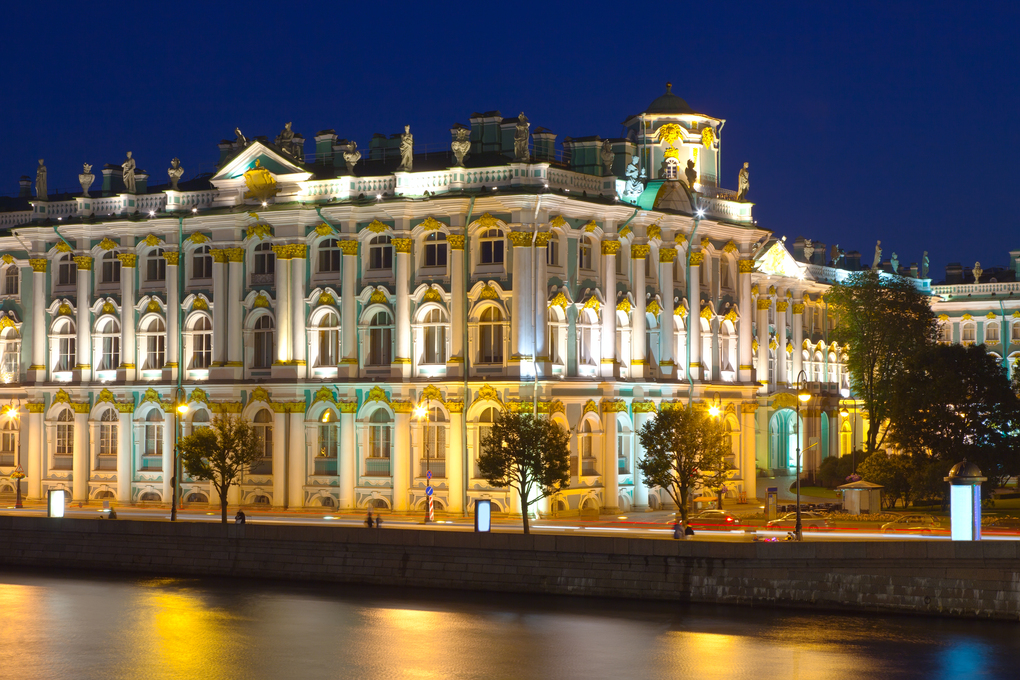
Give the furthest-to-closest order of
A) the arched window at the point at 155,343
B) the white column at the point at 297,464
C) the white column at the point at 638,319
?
1. the arched window at the point at 155,343
2. the white column at the point at 638,319
3. the white column at the point at 297,464

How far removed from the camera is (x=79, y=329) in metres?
72.4

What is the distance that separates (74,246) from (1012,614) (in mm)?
49069

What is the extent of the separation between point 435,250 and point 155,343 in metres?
15.8

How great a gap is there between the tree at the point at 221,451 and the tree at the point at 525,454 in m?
11.6

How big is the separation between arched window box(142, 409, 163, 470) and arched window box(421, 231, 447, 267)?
51.6 ft

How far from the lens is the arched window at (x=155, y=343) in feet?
232

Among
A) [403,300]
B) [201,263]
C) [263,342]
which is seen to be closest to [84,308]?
[201,263]

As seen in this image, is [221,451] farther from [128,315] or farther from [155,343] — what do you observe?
[128,315]

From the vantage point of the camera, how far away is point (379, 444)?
65.1 meters

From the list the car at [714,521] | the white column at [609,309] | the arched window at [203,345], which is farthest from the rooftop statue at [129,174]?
the car at [714,521]

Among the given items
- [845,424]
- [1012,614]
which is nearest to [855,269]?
[845,424]

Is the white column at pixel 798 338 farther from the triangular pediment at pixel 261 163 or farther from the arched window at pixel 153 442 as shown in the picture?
the arched window at pixel 153 442

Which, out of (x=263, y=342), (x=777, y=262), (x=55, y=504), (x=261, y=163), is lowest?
(x=55, y=504)

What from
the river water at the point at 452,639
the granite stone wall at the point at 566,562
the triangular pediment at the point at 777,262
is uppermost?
the triangular pediment at the point at 777,262
